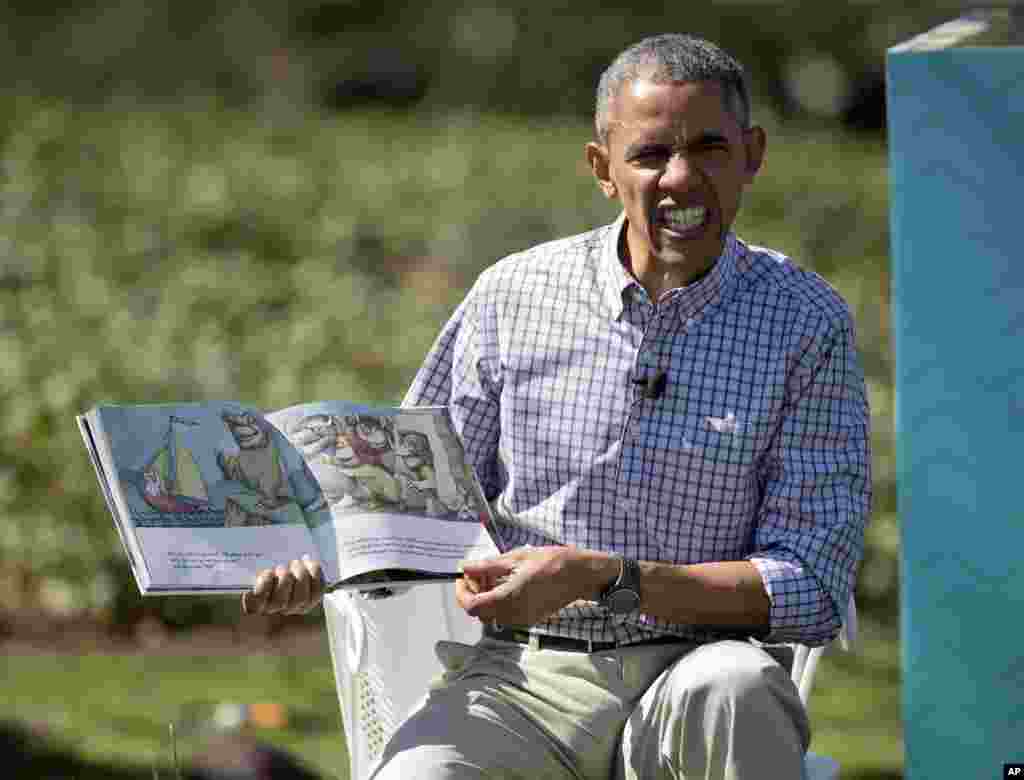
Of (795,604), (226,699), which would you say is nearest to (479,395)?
(795,604)

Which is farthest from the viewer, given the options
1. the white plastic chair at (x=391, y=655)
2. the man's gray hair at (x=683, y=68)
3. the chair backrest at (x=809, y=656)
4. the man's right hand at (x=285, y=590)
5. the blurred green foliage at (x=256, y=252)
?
the blurred green foliage at (x=256, y=252)

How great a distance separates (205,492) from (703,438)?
718 millimetres

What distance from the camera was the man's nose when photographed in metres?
2.73

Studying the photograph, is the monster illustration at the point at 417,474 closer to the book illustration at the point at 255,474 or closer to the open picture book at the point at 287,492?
the open picture book at the point at 287,492

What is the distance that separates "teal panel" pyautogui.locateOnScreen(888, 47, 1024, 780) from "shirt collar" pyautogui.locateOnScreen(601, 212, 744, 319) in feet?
0.83

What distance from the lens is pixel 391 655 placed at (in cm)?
313

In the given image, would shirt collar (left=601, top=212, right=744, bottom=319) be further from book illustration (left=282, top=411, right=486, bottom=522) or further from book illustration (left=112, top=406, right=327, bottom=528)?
book illustration (left=112, top=406, right=327, bottom=528)

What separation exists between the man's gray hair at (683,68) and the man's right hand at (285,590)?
825 millimetres

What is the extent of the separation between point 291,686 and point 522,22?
5.18 meters

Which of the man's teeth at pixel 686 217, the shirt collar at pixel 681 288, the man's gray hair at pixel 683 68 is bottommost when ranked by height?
the shirt collar at pixel 681 288

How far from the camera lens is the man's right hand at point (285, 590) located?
2.62 m

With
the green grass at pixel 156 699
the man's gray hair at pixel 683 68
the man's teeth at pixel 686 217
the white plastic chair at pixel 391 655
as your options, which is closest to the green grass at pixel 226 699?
the green grass at pixel 156 699

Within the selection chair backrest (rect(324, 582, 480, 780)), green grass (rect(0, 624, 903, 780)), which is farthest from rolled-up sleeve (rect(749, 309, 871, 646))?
green grass (rect(0, 624, 903, 780))

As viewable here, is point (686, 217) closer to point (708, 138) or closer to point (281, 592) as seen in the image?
point (708, 138)
